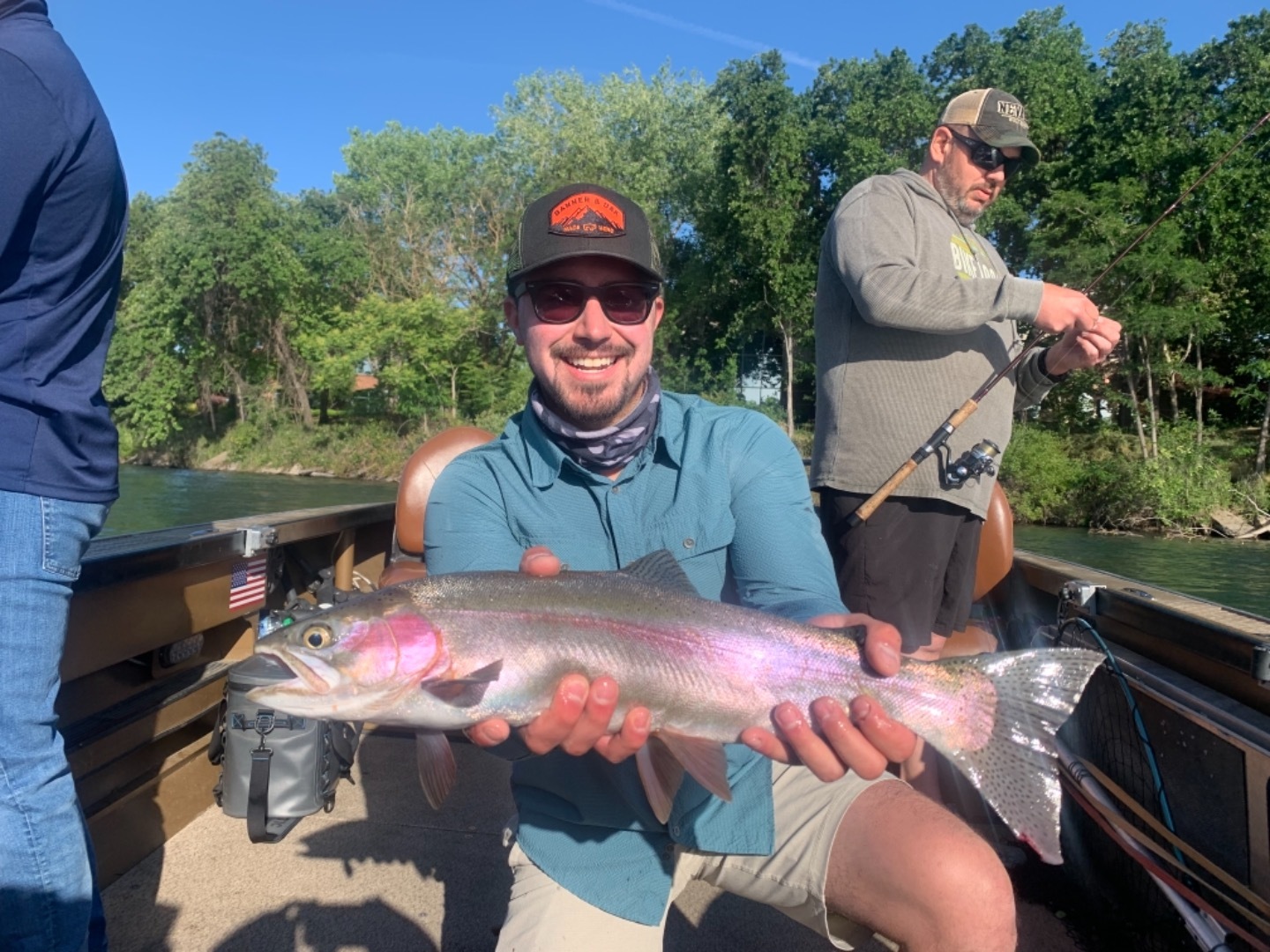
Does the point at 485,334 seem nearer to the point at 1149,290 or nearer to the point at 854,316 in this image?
the point at 1149,290

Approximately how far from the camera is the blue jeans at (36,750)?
6.72 ft

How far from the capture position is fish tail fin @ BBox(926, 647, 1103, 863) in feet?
6.57

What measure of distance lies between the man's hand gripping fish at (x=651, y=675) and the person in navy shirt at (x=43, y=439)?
0.61 meters

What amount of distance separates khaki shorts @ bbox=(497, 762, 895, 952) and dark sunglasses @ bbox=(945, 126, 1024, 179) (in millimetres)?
2658

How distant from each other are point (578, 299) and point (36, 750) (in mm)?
1828

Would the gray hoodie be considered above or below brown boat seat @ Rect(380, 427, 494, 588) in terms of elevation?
above

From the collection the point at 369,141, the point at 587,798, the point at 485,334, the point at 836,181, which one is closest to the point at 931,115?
the point at 836,181

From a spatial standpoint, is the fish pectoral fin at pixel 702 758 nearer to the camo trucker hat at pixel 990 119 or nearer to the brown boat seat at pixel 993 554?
the camo trucker hat at pixel 990 119

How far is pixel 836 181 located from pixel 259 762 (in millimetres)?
37233

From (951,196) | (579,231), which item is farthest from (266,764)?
(951,196)

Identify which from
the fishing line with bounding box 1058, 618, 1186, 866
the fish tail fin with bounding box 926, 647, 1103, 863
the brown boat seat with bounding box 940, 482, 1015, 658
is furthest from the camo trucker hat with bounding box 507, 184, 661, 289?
the brown boat seat with bounding box 940, 482, 1015, 658

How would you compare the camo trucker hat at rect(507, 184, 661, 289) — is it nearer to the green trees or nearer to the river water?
the river water

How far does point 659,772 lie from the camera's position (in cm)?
206

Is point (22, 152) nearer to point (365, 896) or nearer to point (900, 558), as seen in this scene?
point (365, 896)
